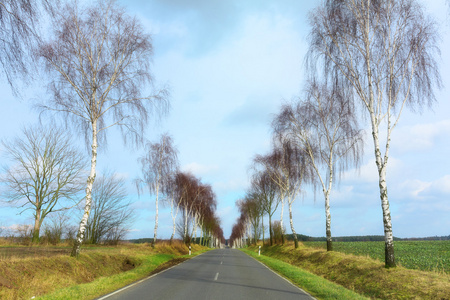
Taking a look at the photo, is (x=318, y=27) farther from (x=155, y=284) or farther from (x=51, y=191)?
(x=51, y=191)

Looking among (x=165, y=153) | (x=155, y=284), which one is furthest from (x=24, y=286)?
(x=165, y=153)

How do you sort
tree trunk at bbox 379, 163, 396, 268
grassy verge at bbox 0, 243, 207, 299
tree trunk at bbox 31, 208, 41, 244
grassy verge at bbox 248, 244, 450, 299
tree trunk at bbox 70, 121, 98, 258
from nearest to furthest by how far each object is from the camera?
grassy verge at bbox 0, 243, 207, 299
grassy verge at bbox 248, 244, 450, 299
tree trunk at bbox 379, 163, 396, 268
tree trunk at bbox 70, 121, 98, 258
tree trunk at bbox 31, 208, 41, 244

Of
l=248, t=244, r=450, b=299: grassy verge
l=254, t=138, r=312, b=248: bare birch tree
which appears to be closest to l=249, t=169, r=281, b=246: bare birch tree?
l=254, t=138, r=312, b=248: bare birch tree

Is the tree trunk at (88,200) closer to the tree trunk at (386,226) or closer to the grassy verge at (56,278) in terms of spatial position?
the grassy verge at (56,278)

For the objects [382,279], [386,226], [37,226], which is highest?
[386,226]

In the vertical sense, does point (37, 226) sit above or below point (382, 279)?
above

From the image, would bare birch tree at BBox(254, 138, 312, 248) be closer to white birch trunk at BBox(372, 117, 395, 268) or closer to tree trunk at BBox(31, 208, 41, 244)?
white birch trunk at BBox(372, 117, 395, 268)

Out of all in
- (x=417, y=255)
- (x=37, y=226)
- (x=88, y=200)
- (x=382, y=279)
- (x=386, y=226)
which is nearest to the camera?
(x=382, y=279)

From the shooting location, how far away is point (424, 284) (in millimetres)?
9445

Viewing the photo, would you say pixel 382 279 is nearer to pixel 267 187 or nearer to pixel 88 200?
pixel 88 200

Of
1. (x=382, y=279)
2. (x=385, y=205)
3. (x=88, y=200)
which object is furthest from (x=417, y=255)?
(x=88, y=200)

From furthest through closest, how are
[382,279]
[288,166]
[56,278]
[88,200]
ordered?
[288,166], [88,200], [382,279], [56,278]

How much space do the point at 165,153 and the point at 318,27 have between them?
2252 cm

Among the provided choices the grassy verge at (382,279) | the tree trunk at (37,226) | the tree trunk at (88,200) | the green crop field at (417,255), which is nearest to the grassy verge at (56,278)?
the tree trunk at (88,200)
